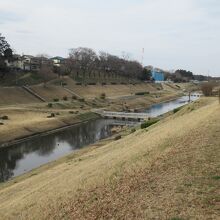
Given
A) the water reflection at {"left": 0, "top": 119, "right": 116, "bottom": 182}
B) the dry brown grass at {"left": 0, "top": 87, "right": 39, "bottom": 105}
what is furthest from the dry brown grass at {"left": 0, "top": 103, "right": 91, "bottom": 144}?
the dry brown grass at {"left": 0, "top": 87, "right": 39, "bottom": 105}

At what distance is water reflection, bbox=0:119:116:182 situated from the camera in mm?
34438

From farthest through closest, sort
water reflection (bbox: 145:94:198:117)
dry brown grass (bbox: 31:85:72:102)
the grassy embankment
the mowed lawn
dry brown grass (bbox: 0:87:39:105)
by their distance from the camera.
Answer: dry brown grass (bbox: 31:85:72:102) < water reflection (bbox: 145:94:198:117) < dry brown grass (bbox: 0:87:39:105) < the grassy embankment < the mowed lawn

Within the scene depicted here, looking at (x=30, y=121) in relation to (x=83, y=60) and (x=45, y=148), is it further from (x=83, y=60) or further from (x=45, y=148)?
(x=83, y=60)

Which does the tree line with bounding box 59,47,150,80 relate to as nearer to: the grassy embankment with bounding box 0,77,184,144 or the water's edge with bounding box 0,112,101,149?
the grassy embankment with bounding box 0,77,184,144

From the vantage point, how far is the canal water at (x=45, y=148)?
34469mm

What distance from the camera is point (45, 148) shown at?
142 feet

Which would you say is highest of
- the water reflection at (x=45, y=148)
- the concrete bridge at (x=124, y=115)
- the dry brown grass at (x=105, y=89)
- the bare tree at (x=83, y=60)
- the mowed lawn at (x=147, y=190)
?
the bare tree at (x=83, y=60)

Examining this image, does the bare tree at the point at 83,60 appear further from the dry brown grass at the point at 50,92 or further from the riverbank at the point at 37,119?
the riverbank at the point at 37,119

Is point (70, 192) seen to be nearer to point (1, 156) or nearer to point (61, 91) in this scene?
point (1, 156)

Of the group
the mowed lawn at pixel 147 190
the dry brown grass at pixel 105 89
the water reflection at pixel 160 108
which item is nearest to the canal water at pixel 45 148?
the water reflection at pixel 160 108

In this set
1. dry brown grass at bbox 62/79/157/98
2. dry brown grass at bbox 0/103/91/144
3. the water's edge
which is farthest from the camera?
dry brown grass at bbox 62/79/157/98

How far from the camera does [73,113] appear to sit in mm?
65688

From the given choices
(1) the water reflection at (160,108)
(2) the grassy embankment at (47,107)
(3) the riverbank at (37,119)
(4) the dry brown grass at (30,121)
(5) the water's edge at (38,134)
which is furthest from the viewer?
(1) the water reflection at (160,108)

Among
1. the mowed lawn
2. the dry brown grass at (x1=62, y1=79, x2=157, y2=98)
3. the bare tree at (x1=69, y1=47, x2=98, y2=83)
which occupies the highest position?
the bare tree at (x1=69, y1=47, x2=98, y2=83)
